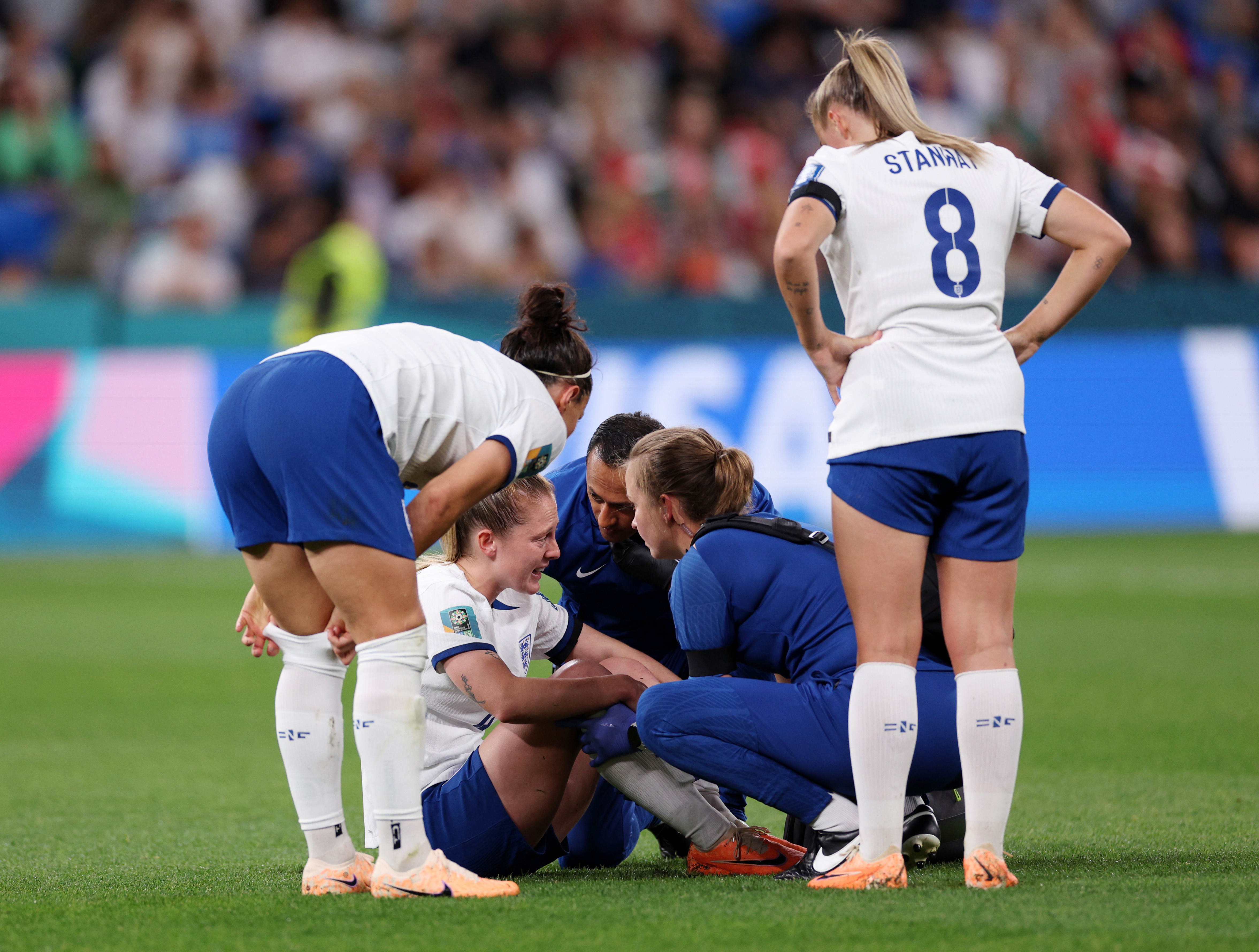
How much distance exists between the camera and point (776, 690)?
359 cm

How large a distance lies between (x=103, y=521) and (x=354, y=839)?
337 inches

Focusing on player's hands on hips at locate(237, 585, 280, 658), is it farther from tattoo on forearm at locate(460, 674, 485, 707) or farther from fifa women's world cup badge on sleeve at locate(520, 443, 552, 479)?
fifa women's world cup badge on sleeve at locate(520, 443, 552, 479)

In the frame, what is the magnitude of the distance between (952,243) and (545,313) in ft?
3.43

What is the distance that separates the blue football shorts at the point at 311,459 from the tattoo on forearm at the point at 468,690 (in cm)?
44

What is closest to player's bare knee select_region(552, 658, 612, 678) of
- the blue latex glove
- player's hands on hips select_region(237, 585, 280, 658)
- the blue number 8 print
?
the blue latex glove

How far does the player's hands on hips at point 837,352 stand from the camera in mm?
3410

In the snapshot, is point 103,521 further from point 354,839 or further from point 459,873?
point 459,873

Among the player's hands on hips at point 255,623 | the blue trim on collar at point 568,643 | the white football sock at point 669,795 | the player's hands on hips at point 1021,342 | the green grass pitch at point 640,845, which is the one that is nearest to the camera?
the green grass pitch at point 640,845

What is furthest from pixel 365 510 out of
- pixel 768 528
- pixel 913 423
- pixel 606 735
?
pixel 913 423

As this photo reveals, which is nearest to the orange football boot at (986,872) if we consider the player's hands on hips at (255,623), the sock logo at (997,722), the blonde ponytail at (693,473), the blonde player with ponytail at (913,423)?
the blonde player with ponytail at (913,423)

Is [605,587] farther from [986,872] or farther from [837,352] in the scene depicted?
[986,872]

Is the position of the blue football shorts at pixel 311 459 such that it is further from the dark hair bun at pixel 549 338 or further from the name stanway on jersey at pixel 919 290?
the name stanway on jersey at pixel 919 290

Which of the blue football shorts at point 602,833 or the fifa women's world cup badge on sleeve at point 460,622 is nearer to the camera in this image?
the fifa women's world cup badge on sleeve at point 460,622

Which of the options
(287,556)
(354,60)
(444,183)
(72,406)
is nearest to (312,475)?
(287,556)
